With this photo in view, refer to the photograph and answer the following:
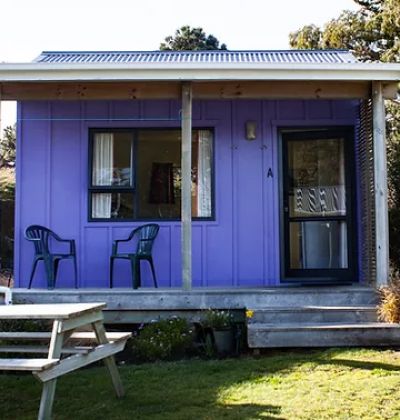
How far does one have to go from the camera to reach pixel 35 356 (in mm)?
5191

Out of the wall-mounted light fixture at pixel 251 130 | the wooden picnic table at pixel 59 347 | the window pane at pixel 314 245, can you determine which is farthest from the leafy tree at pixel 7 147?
the wooden picnic table at pixel 59 347

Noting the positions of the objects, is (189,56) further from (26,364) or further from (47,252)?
(26,364)

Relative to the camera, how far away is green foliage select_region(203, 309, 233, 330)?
558cm

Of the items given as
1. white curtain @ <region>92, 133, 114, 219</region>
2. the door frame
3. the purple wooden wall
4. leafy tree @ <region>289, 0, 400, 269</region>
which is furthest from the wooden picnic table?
leafy tree @ <region>289, 0, 400, 269</region>

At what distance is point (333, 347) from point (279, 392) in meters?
1.37

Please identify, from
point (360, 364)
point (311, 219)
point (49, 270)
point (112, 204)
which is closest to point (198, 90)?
point (112, 204)

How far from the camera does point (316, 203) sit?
23.4 ft

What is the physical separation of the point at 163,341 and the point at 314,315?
1484 mm

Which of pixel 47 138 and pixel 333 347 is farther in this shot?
pixel 47 138

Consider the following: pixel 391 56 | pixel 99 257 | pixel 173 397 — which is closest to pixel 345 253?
pixel 99 257

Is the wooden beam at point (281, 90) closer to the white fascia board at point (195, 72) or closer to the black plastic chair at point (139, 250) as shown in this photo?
the white fascia board at point (195, 72)

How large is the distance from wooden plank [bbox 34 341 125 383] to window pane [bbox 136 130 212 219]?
121 inches

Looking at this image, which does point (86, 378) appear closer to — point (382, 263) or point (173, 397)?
point (173, 397)

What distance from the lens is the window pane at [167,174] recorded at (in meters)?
7.11
